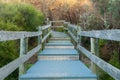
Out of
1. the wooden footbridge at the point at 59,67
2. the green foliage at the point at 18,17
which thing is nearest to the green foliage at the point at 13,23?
the green foliage at the point at 18,17

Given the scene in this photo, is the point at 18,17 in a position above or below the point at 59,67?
above

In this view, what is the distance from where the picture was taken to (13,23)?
10773 mm

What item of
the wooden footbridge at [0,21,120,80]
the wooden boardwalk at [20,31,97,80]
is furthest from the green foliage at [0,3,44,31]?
the wooden footbridge at [0,21,120,80]


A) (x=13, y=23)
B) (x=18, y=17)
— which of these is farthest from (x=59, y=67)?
(x=18, y=17)

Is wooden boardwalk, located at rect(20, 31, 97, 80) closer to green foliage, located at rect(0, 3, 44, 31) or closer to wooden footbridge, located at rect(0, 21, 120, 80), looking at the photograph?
wooden footbridge, located at rect(0, 21, 120, 80)

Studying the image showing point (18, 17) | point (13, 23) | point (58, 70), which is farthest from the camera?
point (18, 17)

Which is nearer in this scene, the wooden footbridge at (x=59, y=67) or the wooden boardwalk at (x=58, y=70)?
the wooden footbridge at (x=59, y=67)

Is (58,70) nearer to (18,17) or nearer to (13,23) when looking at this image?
(13,23)

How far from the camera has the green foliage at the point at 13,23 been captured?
859 centimetres

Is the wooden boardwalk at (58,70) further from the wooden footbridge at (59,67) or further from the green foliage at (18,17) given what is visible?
the green foliage at (18,17)

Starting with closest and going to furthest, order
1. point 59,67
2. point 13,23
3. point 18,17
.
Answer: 1. point 59,67
2. point 13,23
3. point 18,17

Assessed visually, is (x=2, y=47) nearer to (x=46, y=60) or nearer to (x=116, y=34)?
(x=46, y=60)

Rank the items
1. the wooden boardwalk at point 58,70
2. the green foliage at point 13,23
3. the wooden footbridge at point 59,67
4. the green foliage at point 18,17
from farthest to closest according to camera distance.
→ the green foliage at point 18,17 → the green foliage at point 13,23 → the wooden boardwalk at point 58,70 → the wooden footbridge at point 59,67

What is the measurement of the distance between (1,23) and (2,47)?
1370 millimetres
